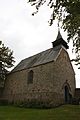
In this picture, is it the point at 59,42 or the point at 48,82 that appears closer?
the point at 48,82

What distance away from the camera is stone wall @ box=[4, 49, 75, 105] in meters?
29.9

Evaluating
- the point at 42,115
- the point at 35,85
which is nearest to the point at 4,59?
the point at 35,85

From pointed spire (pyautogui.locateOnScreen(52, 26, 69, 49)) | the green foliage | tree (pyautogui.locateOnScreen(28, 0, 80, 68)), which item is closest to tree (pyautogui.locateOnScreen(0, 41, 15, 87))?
the green foliage

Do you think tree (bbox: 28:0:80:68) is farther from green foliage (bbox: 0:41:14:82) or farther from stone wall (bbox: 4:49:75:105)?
green foliage (bbox: 0:41:14:82)

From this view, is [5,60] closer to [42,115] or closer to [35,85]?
[35,85]

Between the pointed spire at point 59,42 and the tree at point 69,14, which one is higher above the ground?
the pointed spire at point 59,42

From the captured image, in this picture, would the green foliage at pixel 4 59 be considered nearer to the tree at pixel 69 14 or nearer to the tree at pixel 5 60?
the tree at pixel 5 60

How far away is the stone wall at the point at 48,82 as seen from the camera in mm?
29891

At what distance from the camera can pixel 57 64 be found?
104 feet

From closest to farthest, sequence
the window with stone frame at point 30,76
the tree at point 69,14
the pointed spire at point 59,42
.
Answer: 1. the tree at point 69,14
2. the window with stone frame at point 30,76
3. the pointed spire at point 59,42

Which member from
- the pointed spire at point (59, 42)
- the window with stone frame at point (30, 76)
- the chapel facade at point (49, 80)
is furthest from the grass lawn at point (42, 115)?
the pointed spire at point (59, 42)

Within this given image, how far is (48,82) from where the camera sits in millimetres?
30266

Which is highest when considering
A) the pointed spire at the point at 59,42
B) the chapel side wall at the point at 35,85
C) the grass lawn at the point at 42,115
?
the pointed spire at the point at 59,42

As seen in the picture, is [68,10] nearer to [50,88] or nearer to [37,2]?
[37,2]
